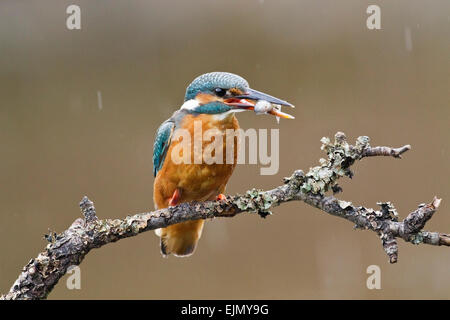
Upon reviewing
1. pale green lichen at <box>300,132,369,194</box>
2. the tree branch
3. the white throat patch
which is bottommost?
the tree branch

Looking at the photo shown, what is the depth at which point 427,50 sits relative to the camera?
3.94 meters

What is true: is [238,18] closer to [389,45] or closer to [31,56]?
[389,45]

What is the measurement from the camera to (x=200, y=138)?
2.21 m

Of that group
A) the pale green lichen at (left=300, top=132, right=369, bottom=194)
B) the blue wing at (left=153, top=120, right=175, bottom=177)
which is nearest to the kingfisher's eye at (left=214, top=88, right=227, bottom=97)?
the blue wing at (left=153, top=120, right=175, bottom=177)

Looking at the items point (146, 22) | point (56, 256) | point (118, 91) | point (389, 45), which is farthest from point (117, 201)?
point (56, 256)

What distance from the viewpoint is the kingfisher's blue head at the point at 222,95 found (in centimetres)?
209

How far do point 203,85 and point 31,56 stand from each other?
246 centimetres

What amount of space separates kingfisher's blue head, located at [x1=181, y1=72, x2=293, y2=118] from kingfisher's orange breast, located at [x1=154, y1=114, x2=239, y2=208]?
41 millimetres

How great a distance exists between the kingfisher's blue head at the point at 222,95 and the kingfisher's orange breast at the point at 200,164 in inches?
1.6

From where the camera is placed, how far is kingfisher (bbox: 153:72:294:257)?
2137 mm

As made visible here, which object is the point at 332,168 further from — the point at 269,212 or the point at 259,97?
the point at 259,97

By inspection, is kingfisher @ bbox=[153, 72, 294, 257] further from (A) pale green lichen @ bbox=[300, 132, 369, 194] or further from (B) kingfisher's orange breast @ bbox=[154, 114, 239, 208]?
(A) pale green lichen @ bbox=[300, 132, 369, 194]

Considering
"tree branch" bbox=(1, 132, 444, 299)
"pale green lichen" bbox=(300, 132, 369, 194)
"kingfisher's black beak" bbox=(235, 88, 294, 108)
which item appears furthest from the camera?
"kingfisher's black beak" bbox=(235, 88, 294, 108)

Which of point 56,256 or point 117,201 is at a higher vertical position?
point 117,201
